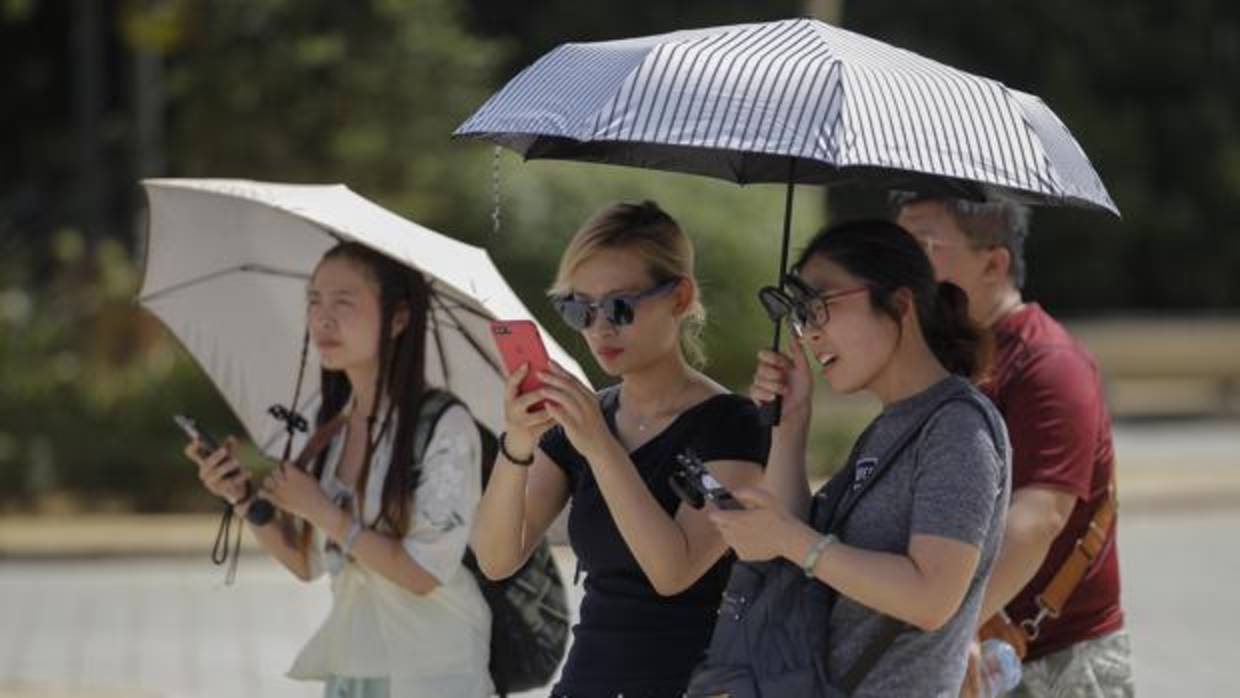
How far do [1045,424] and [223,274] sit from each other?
2.09 m

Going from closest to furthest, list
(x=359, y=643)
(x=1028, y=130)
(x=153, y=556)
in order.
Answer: (x=1028, y=130), (x=359, y=643), (x=153, y=556)

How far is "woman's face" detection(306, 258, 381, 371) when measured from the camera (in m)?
5.24

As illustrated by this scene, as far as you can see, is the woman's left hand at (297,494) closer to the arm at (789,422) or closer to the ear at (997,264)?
the arm at (789,422)

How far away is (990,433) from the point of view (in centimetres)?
387

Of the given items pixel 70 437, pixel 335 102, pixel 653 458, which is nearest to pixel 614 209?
pixel 653 458

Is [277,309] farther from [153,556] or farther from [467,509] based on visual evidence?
[153,556]

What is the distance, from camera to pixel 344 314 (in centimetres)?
525

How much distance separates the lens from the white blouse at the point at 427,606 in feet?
16.6

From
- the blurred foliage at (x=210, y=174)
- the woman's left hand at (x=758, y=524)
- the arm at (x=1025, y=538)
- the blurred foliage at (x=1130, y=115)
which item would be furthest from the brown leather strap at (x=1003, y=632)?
the blurred foliage at (x=1130, y=115)

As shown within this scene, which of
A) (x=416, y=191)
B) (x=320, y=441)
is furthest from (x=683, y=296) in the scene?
(x=416, y=191)

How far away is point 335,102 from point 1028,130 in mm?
15478

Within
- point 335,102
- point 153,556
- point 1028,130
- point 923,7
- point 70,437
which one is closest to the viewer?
point 1028,130

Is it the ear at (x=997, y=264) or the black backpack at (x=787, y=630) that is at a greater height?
the ear at (x=997, y=264)

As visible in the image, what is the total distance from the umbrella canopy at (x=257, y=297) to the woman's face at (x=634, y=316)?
93 centimetres
